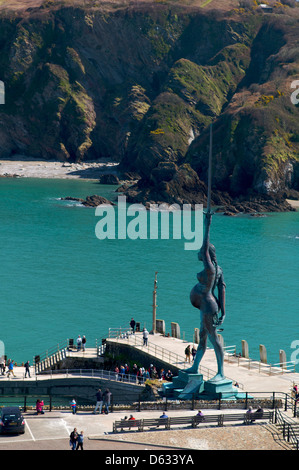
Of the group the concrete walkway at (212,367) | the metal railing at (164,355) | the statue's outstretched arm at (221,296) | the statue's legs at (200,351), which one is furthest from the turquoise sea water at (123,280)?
the statue's outstretched arm at (221,296)

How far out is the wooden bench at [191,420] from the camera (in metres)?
34.2

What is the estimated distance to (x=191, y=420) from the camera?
34.9m

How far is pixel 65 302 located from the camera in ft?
276

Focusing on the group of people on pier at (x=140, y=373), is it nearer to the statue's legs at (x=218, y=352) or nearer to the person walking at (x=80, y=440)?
the statue's legs at (x=218, y=352)

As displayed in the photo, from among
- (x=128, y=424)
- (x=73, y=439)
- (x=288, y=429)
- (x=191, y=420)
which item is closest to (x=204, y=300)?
(x=191, y=420)

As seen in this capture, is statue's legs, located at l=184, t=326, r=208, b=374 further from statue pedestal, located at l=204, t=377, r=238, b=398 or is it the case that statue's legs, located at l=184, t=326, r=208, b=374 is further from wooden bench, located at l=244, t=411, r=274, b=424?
wooden bench, located at l=244, t=411, r=274, b=424

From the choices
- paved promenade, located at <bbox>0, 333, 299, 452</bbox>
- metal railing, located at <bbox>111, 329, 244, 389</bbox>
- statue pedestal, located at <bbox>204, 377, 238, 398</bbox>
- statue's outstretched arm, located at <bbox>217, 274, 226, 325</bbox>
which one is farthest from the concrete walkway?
paved promenade, located at <bbox>0, 333, 299, 452</bbox>

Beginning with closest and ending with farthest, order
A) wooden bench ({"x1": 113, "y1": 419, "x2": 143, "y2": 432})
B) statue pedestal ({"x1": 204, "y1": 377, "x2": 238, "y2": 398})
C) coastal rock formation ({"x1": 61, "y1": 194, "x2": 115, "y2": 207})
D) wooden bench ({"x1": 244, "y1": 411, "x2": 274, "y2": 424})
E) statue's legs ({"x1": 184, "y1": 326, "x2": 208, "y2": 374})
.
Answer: wooden bench ({"x1": 113, "y1": 419, "x2": 143, "y2": 432}), wooden bench ({"x1": 244, "y1": 411, "x2": 274, "y2": 424}), statue pedestal ({"x1": 204, "y1": 377, "x2": 238, "y2": 398}), statue's legs ({"x1": 184, "y1": 326, "x2": 208, "y2": 374}), coastal rock formation ({"x1": 61, "y1": 194, "x2": 115, "y2": 207})

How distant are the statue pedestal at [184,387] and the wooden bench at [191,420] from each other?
198 inches

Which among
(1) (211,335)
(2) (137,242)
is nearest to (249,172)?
(2) (137,242)

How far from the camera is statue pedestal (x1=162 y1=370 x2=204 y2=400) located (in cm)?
4109

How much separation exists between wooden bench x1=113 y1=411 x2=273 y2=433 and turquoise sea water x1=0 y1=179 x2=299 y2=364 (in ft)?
99.6

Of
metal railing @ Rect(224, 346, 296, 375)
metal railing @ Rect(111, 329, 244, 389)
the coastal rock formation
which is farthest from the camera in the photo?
the coastal rock formation
